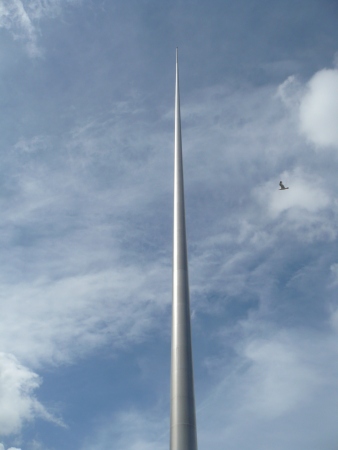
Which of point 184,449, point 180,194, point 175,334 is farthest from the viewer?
point 180,194

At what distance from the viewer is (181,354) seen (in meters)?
24.1

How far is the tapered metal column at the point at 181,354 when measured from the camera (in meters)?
21.2

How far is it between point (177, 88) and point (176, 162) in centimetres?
1363

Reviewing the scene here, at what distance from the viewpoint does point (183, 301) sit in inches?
1039

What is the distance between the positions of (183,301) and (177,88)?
27988mm

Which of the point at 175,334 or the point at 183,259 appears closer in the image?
the point at 175,334

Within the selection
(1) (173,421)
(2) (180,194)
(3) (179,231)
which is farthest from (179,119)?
(1) (173,421)

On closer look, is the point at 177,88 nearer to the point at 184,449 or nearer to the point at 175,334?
the point at 175,334

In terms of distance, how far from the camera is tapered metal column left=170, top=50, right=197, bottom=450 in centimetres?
2119

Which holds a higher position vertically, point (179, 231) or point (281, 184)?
point (281, 184)

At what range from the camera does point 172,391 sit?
904 inches

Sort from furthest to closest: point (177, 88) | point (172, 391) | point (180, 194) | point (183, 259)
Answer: point (177, 88) < point (180, 194) < point (183, 259) < point (172, 391)

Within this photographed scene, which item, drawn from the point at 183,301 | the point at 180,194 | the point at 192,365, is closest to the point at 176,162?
the point at 180,194

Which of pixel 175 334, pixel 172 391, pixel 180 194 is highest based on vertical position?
pixel 180 194
